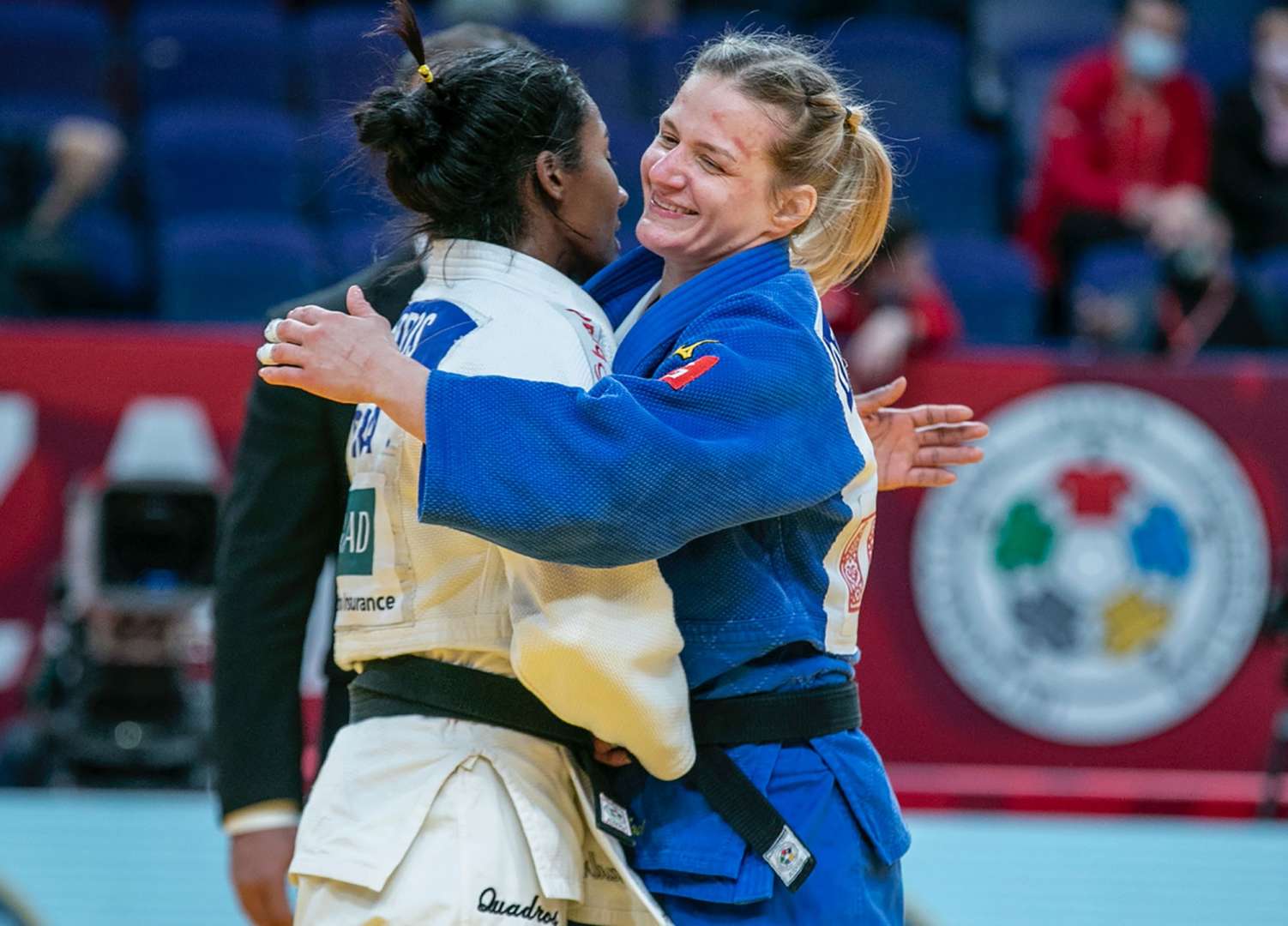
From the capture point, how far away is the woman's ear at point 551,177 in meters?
2.01

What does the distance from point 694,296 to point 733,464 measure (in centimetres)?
26

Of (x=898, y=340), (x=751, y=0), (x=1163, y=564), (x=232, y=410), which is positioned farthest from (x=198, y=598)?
(x=751, y=0)

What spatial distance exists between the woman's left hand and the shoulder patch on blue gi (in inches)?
25.6

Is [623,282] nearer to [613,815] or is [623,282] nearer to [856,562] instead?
[856,562]

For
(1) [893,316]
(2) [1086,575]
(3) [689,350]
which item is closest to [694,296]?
(3) [689,350]

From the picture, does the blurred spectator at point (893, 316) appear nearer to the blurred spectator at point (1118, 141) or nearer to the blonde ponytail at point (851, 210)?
the blurred spectator at point (1118, 141)

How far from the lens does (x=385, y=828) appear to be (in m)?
1.85

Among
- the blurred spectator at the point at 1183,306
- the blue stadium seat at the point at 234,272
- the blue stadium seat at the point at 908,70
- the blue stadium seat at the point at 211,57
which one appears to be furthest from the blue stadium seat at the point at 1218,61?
the blue stadium seat at the point at 234,272

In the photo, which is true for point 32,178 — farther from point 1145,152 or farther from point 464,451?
point 464,451

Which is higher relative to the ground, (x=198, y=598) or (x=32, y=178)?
(x=32, y=178)

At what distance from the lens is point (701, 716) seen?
1935mm

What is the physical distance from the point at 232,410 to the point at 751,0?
3.88 m

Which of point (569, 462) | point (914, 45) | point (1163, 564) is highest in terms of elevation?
point (569, 462)

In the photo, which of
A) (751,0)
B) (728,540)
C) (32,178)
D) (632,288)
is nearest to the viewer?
(728,540)
